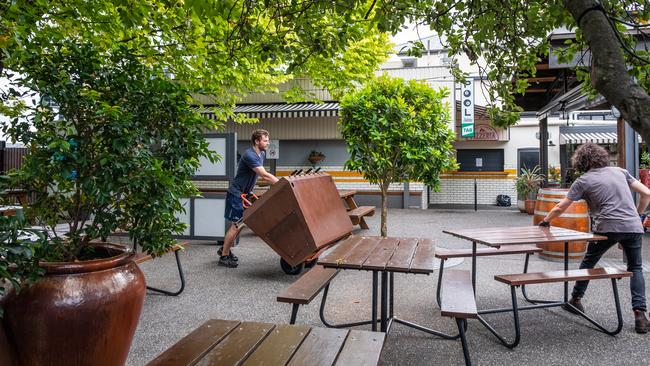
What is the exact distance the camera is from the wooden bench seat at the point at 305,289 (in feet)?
9.69

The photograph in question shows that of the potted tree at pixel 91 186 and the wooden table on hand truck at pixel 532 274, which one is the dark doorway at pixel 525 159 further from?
the potted tree at pixel 91 186

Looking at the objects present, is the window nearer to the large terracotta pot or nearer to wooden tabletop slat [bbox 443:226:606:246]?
wooden tabletop slat [bbox 443:226:606:246]

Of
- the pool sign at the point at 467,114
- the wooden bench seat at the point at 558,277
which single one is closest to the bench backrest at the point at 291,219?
the wooden bench seat at the point at 558,277

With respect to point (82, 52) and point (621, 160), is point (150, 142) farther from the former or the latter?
point (621, 160)

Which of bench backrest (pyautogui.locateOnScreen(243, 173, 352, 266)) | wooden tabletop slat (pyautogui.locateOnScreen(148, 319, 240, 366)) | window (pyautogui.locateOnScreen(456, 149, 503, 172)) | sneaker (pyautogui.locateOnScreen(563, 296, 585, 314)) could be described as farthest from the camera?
window (pyautogui.locateOnScreen(456, 149, 503, 172))

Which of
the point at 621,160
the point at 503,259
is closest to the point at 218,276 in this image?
the point at 503,259

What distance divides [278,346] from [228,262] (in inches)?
183

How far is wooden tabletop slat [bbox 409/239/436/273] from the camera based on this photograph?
2.81 meters

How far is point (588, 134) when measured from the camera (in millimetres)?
15500

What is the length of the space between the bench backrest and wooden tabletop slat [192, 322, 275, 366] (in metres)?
2.77

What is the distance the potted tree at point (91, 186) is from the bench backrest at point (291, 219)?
1743mm

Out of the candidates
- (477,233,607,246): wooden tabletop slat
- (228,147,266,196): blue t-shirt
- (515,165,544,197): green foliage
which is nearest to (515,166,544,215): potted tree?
(515,165,544,197): green foliage

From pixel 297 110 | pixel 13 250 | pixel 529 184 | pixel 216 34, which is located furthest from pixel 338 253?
pixel 529 184

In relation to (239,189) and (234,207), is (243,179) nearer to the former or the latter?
(239,189)
